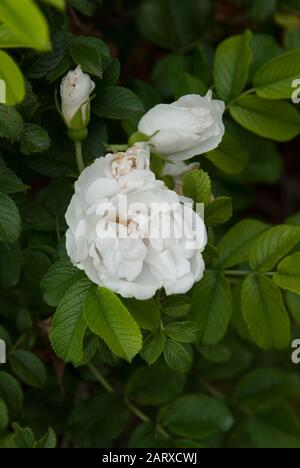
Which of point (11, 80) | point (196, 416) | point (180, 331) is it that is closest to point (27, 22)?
point (11, 80)

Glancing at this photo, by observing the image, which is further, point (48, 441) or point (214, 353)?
point (214, 353)

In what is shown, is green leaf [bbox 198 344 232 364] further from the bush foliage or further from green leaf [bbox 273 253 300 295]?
green leaf [bbox 273 253 300 295]

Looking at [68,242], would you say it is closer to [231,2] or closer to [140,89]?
[140,89]

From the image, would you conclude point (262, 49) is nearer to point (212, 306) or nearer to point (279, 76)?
point (279, 76)

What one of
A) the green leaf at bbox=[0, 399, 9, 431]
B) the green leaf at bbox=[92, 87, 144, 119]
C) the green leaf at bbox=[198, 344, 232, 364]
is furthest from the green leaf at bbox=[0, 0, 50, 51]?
the green leaf at bbox=[198, 344, 232, 364]

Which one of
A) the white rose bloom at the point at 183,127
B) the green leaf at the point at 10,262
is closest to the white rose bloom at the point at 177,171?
the white rose bloom at the point at 183,127
